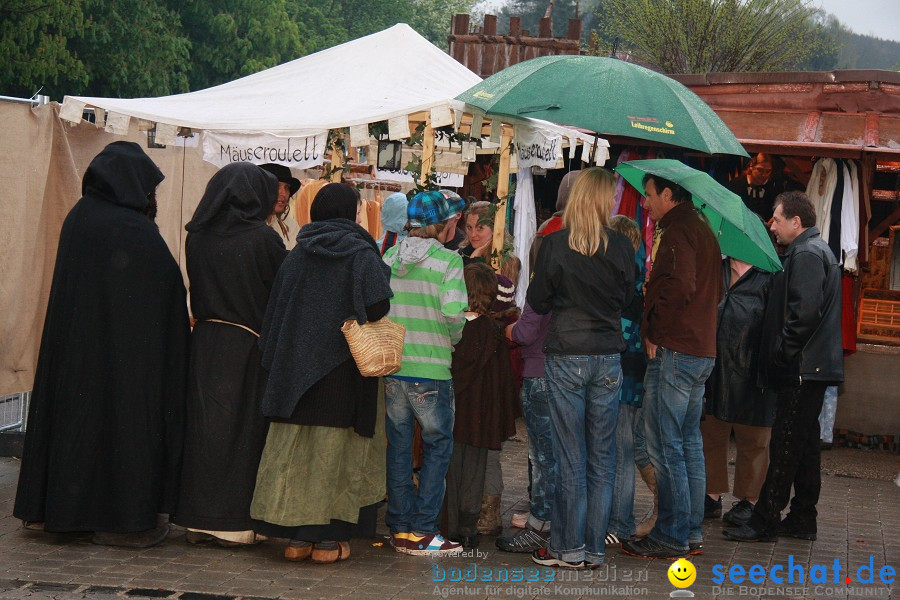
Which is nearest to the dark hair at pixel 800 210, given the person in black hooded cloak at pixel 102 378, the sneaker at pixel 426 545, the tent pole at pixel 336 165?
the sneaker at pixel 426 545

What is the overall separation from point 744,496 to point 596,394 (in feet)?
6.72

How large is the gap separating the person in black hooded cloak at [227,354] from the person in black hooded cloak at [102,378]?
25cm

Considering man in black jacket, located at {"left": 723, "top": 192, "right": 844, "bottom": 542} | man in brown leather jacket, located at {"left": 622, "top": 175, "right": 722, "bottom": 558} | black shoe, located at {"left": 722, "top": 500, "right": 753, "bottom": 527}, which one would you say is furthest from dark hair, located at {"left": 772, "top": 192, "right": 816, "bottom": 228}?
black shoe, located at {"left": 722, "top": 500, "right": 753, "bottom": 527}

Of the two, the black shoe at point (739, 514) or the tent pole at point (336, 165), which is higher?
the tent pole at point (336, 165)

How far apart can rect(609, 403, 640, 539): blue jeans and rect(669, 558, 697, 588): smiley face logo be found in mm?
648

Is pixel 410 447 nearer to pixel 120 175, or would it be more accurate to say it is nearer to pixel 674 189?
pixel 674 189

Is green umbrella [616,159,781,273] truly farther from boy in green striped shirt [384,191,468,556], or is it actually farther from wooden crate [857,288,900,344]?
wooden crate [857,288,900,344]

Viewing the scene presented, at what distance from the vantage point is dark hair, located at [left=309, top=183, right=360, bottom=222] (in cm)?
570

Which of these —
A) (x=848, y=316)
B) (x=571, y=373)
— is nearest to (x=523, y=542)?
(x=571, y=373)

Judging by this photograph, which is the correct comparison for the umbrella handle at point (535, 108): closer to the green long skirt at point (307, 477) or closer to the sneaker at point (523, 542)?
the green long skirt at point (307, 477)

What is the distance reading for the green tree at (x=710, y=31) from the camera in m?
23.3

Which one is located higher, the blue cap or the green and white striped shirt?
the blue cap

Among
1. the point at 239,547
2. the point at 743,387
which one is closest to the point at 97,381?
the point at 239,547

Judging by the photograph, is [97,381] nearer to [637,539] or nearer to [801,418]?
[637,539]
